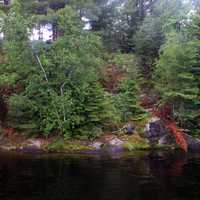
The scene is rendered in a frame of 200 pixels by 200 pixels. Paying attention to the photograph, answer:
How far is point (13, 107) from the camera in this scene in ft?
97.1

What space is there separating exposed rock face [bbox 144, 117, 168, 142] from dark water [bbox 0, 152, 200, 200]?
11.7 ft

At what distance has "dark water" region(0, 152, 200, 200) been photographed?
16500mm

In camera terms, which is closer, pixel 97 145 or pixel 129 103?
pixel 97 145

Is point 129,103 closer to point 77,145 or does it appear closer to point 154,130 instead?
point 154,130

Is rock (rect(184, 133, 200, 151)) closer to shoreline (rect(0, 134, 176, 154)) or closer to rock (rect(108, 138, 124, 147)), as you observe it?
shoreline (rect(0, 134, 176, 154))

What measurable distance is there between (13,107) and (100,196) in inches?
603

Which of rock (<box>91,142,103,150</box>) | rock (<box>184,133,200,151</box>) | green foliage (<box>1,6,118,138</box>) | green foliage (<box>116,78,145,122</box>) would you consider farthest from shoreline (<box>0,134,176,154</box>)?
green foliage (<box>116,78,145,122</box>)

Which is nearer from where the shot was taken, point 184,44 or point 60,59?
point 60,59

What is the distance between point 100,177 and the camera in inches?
767

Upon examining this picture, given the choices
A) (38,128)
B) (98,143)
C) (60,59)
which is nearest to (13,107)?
(38,128)

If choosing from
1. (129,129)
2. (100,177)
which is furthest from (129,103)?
(100,177)

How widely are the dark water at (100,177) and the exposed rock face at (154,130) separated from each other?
11.7ft

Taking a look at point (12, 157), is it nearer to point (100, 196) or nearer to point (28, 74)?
point (28, 74)

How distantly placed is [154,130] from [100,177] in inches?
460
